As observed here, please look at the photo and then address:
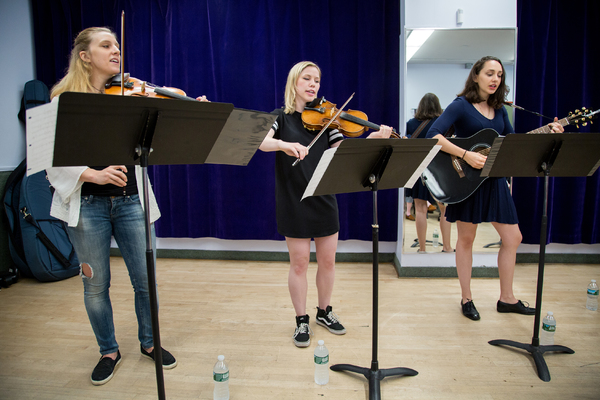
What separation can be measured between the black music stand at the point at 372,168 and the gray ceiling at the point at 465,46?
1.65 m

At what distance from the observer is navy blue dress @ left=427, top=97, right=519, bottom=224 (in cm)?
211

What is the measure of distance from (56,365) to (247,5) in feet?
9.51

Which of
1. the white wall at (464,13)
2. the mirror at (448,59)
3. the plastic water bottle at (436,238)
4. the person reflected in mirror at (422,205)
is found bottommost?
the plastic water bottle at (436,238)

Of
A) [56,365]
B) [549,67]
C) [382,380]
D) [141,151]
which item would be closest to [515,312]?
[382,380]

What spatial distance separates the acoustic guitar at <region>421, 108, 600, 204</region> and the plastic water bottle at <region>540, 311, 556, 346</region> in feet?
2.41

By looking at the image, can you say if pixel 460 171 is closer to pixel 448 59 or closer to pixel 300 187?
pixel 300 187

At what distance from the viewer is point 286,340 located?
1988mm

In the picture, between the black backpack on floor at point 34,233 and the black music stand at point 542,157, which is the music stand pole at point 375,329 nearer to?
the black music stand at point 542,157

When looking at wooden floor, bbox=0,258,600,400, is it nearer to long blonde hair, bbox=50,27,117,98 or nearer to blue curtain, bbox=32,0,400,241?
blue curtain, bbox=32,0,400,241

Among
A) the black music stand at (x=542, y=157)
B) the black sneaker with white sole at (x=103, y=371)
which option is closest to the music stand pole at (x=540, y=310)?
the black music stand at (x=542, y=157)

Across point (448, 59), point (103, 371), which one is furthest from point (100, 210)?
point (448, 59)

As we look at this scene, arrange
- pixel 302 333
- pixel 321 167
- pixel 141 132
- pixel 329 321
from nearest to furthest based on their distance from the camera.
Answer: pixel 141 132 → pixel 321 167 → pixel 302 333 → pixel 329 321

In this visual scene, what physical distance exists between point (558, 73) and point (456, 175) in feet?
5.45

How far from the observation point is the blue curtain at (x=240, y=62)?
122 inches
